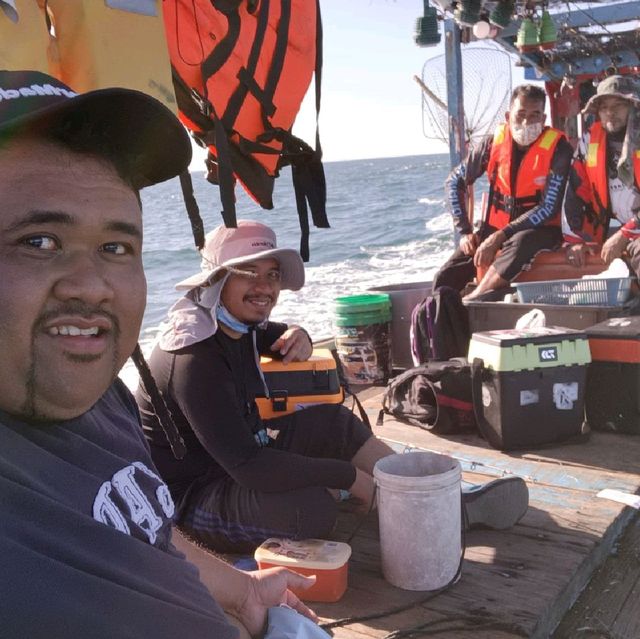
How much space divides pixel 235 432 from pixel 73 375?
1505 millimetres

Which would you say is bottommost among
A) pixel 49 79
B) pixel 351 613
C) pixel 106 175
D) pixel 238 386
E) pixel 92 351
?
pixel 351 613

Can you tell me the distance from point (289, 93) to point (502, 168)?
3.67 meters

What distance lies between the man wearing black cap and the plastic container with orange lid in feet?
3.88

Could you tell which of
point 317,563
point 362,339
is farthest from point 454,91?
point 317,563

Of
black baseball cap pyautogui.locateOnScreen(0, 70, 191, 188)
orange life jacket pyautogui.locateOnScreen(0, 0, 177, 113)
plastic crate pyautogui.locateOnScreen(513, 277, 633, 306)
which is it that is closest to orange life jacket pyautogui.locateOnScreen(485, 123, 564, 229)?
plastic crate pyautogui.locateOnScreen(513, 277, 633, 306)

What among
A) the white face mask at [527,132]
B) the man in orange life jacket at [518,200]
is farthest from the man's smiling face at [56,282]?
the white face mask at [527,132]

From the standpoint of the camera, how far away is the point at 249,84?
94.7 inches

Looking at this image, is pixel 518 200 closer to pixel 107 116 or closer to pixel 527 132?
pixel 527 132

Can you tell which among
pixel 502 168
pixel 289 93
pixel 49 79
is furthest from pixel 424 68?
pixel 49 79

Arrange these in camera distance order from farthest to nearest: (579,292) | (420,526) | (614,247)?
(614,247), (579,292), (420,526)

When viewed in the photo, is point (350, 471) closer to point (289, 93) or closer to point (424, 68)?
point (289, 93)

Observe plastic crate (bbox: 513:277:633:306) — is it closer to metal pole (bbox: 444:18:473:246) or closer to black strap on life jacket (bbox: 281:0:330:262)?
metal pole (bbox: 444:18:473:246)

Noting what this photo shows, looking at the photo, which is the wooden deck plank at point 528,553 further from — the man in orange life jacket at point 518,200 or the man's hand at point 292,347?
the man in orange life jacket at point 518,200

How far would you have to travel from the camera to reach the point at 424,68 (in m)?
7.52
